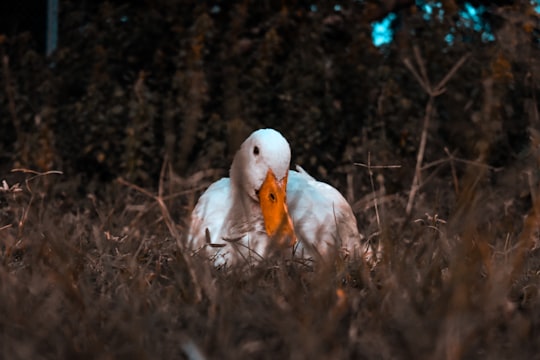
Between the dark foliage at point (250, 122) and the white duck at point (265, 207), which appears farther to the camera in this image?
the white duck at point (265, 207)

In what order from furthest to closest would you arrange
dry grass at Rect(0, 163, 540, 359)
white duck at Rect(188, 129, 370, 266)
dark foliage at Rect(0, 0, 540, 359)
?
white duck at Rect(188, 129, 370, 266), dark foliage at Rect(0, 0, 540, 359), dry grass at Rect(0, 163, 540, 359)

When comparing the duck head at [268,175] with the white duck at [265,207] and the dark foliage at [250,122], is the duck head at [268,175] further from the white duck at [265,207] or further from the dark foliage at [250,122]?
the dark foliage at [250,122]

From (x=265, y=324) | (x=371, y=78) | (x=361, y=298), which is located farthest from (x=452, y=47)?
(x=265, y=324)

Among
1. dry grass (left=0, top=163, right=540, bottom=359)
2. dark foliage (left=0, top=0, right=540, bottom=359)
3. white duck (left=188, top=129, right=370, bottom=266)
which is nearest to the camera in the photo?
dry grass (left=0, top=163, right=540, bottom=359)

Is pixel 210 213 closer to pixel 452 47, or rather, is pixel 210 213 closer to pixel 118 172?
pixel 118 172

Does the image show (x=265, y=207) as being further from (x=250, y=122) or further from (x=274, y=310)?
(x=250, y=122)

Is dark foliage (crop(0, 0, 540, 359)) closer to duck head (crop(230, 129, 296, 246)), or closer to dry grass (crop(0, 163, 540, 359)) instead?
dry grass (crop(0, 163, 540, 359))

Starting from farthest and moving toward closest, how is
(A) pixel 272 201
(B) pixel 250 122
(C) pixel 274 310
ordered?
(B) pixel 250 122 → (A) pixel 272 201 → (C) pixel 274 310

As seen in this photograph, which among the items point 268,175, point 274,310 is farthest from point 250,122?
point 274,310

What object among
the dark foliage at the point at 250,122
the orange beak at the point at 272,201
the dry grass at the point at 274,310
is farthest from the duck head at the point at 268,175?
the dry grass at the point at 274,310

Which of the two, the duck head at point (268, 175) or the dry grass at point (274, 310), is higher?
the dry grass at point (274, 310)

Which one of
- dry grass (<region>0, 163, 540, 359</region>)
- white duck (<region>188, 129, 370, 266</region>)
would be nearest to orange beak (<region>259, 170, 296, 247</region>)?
white duck (<region>188, 129, 370, 266</region>)

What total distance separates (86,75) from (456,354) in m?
5.23

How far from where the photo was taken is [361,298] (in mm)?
1923
